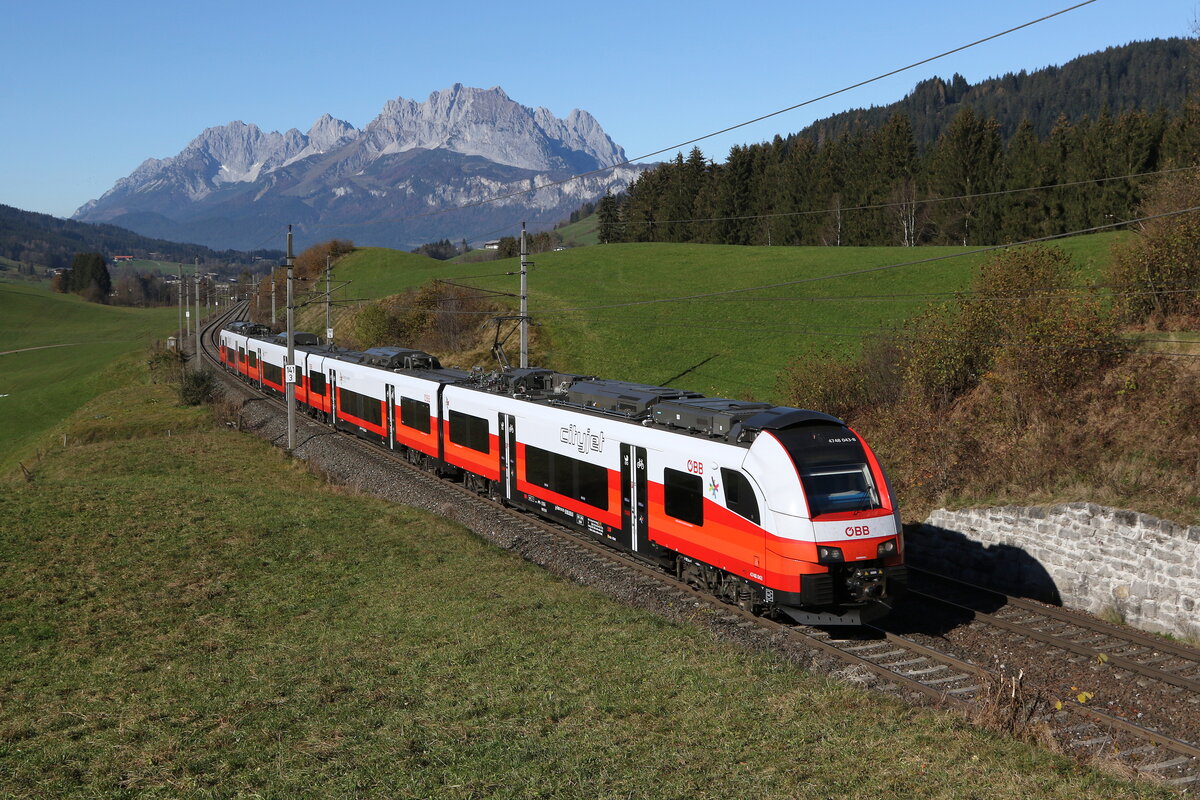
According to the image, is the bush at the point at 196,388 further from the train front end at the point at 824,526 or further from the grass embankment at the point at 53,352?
the train front end at the point at 824,526

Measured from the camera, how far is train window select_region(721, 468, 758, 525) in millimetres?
15500

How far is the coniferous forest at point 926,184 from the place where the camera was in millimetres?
65062

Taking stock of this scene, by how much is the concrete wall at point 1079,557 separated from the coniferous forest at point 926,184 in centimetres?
2813

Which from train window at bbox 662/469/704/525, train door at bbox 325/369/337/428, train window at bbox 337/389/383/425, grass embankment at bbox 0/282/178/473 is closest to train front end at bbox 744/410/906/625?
train window at bbox 662/469/704/525

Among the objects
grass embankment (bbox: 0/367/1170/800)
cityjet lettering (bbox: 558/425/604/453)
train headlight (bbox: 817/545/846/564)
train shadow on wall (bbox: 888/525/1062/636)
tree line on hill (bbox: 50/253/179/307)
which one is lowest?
train shadow on wall (bbox: 888/525/1062/636)

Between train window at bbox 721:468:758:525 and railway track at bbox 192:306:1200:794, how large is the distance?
2.08m

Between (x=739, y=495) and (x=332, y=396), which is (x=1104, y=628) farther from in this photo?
(x=332, y=396)

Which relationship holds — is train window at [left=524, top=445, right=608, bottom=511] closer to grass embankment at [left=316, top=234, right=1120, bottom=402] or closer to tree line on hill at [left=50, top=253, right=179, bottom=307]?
grass embankment at [left=316, top=234, right=1120, bottom=402]

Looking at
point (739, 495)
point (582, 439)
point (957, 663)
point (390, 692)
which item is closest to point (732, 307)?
point (582, 439)

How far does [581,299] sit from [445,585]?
164 feet

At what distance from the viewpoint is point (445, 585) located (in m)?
17.7

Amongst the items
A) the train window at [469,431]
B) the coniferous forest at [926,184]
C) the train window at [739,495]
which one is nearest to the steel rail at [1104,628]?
the train window at [739,495]

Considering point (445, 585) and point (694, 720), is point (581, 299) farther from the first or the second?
point (694, 720)

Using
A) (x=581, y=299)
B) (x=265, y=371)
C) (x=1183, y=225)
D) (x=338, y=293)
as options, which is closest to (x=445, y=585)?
(x=1183, y=225)
